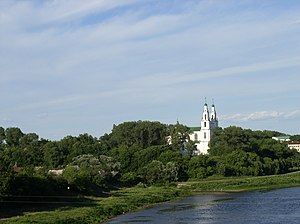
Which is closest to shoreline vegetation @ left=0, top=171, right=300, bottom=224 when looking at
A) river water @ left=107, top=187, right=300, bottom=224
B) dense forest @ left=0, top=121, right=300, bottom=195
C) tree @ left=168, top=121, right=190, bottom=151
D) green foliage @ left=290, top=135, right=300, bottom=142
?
river water @ left=107, top=187, right=300, bottom=224

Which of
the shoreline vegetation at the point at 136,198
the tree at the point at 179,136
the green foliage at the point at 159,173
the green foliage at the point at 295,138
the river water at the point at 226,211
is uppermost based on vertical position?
the green foliage at the point at 295,138

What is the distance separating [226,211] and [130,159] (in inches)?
1744

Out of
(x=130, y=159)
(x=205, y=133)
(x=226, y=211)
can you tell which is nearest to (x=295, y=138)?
(x=205, y=133)

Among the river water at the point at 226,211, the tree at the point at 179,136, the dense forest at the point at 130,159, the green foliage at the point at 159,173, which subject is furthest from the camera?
the tree at the point at 179,136

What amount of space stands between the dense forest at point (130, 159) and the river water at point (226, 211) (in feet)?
35.4

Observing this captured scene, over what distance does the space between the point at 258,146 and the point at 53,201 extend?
63281 mm

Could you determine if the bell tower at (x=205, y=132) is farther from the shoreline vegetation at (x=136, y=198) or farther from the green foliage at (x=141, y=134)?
the shoreline vegetation at (x=136, y=198)

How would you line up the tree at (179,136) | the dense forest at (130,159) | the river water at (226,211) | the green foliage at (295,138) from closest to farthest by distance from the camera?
the river water at (226,211) → the dense forest at (130,159) → the tree at (179,136) → the green foliage at (295,138)

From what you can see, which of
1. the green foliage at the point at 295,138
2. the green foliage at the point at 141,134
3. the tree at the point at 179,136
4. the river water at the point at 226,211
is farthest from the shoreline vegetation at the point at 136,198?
the green foliage at the point at 295,138

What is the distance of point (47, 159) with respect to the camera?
91938 millimetres

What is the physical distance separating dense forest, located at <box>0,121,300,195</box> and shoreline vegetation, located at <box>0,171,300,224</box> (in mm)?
3269

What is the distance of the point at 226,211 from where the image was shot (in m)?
48.1

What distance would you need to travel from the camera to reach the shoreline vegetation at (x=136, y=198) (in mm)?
42312

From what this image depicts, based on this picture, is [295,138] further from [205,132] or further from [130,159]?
[130,159]
